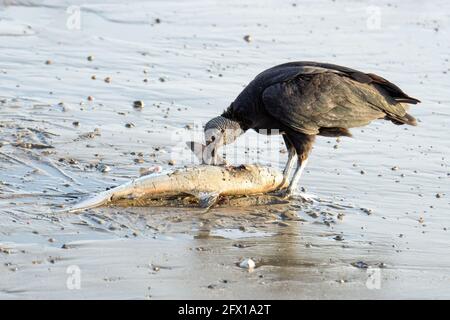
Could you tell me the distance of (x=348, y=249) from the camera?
5219 mm

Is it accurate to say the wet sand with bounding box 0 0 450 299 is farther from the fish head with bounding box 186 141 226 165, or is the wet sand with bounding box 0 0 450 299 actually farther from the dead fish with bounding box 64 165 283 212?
the fish head with bounding box 186 141 226 165

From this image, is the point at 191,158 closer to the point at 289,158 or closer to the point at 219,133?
the point at 219,133

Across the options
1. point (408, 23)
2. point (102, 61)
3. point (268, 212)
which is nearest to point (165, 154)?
point (268, 212)

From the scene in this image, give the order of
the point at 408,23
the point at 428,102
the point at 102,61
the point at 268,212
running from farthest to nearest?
the point at 408,23
the point at 102,61
the point at 428,102
the point at 268,212

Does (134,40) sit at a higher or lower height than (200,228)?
higher

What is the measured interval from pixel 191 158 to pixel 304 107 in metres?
0.91

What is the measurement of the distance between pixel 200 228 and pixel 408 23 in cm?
620

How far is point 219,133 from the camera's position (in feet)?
20.4

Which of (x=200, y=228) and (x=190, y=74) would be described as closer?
(x=200, y=228)

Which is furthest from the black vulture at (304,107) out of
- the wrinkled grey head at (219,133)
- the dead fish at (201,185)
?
the dead fish at (201,185)

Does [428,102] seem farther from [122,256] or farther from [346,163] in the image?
[122,256]

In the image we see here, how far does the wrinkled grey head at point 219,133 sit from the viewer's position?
6199 mm

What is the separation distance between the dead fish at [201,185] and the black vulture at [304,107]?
172mm
